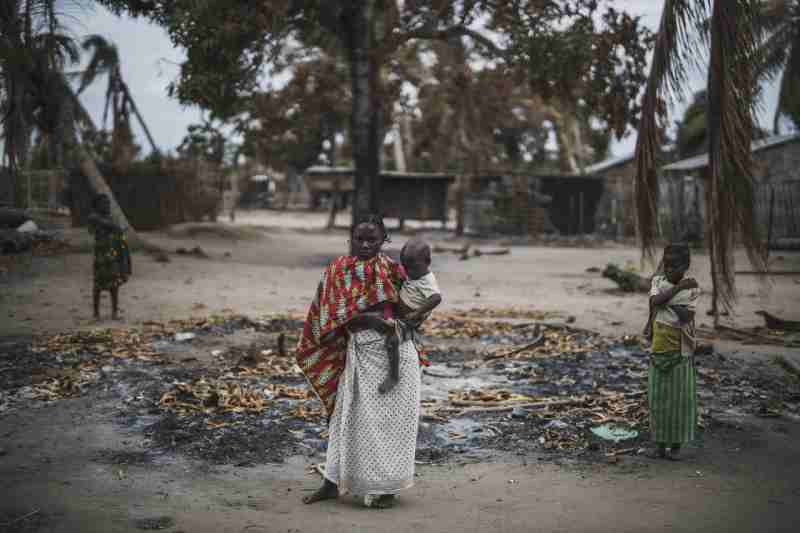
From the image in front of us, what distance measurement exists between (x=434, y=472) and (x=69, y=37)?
7550 mm

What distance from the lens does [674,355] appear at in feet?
15.6

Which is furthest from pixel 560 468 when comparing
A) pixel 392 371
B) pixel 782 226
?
pixel 782 226

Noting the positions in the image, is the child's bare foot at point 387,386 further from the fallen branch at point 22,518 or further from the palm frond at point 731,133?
the palm frond at point 731,133

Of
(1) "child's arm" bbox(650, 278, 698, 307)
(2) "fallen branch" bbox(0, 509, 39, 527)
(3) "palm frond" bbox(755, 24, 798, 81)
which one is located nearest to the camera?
(2) "fallen branch" bbox(0, 509, 39, 527)

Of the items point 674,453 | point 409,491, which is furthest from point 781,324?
point 409,491

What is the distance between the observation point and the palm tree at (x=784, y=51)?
20938mm

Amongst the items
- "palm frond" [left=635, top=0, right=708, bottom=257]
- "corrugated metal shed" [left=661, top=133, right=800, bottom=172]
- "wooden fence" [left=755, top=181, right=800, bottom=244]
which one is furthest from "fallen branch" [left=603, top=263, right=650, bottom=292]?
"corrugated metal shed" [left=661, top=133, right=800, bottom=172]

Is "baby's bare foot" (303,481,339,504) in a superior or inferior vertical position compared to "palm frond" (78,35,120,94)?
inferior

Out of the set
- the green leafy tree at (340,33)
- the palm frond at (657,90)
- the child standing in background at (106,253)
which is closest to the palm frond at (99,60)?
the green leafy tree at (340,33)

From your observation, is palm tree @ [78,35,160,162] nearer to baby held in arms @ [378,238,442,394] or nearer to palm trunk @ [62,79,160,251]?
palm trunk @ [62,79,160,251]

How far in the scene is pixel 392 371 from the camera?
3.88 metres

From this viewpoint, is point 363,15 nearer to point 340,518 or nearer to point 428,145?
point 340,518

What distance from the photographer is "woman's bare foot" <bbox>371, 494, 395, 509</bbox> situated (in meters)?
3.97

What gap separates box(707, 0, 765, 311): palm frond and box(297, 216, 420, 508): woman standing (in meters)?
2.68
